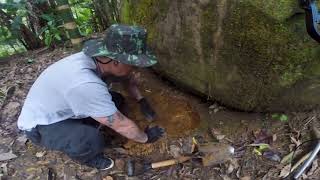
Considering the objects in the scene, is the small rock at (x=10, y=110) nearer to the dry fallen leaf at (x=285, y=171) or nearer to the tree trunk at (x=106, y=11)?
the tree trunk at (x=106, y=11)

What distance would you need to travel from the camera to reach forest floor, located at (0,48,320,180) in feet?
9.02

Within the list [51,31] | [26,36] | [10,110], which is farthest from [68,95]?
[26,36]

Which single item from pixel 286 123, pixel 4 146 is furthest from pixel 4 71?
pixel 286 123

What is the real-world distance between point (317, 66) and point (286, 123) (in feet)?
1.82

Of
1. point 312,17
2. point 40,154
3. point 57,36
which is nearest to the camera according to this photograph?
point 312,17

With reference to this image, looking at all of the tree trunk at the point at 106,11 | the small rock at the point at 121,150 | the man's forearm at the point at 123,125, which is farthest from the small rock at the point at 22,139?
the tree trunk at the point at 106,11

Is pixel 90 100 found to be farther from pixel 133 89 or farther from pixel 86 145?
pixel 133 89

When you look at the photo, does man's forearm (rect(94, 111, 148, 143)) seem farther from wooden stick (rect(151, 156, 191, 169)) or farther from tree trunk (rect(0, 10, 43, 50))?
tree trunk (rect(0, 10, 43, 50))

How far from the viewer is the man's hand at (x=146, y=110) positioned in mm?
3160

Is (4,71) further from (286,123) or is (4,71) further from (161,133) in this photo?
(286,123)

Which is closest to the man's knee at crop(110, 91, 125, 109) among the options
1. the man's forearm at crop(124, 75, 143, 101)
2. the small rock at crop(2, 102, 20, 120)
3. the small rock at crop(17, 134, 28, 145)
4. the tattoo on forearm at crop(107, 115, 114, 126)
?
the man's forearm at crop(124, 75, 143, 101)

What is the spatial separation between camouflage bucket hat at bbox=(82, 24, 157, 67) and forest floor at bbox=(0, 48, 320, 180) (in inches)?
35.6

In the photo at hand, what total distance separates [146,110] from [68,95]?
0.96 m

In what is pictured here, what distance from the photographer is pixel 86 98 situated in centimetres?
231
